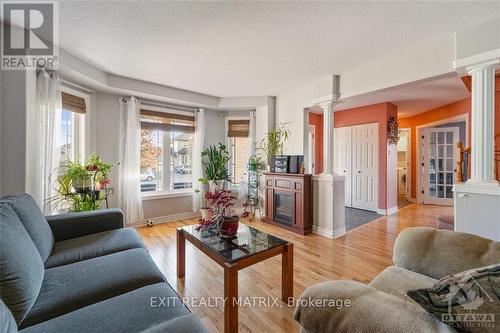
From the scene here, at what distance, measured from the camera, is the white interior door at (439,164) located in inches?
209

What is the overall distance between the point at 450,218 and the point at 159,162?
446 cm

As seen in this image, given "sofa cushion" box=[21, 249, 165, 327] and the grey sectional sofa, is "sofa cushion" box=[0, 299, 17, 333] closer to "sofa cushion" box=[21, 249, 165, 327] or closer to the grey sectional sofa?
the grey sectional sofa

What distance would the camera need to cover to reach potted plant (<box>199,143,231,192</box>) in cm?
422

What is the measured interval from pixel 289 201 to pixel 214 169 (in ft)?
5.13

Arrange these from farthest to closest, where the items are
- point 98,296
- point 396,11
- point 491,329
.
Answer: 1. point 396,11
2. point 98,296
3. point 491,329

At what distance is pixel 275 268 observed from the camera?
233 cm

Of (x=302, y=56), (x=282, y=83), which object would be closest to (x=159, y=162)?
(x=282, y=83)

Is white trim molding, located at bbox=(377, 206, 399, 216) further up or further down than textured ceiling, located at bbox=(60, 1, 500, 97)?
further down

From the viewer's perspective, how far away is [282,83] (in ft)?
Result: 11.7

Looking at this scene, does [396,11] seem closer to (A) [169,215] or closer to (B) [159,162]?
(B) [159,162]

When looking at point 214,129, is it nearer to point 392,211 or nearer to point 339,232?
point 339,232

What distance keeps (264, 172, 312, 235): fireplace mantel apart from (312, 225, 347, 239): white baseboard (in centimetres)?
9

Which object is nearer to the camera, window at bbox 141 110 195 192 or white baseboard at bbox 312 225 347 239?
white baseboard at bbox 312 225 347 239
